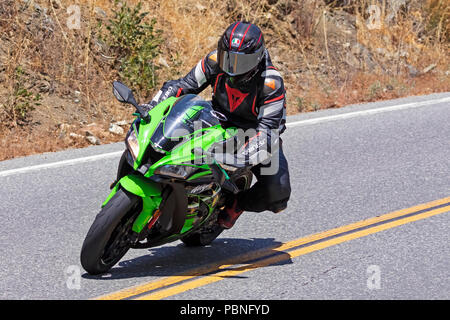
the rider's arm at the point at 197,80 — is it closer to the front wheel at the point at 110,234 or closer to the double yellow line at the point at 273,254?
the front wheel at the point at 110,234

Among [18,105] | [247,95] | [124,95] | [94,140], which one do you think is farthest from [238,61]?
[18,105]

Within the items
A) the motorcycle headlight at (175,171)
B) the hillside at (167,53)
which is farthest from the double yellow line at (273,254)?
the hillside at (167,53)

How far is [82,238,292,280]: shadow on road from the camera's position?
5441mm

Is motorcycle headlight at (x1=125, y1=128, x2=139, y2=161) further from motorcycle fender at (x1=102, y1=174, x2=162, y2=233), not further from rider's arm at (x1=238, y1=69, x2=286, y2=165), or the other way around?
rider's arm at (x1=238, y1=69, x2=286, y2=165)

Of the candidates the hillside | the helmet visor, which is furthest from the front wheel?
the hillside

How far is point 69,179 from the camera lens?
771 centimetres

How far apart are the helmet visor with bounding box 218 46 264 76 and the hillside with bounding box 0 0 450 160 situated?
4.13 meters

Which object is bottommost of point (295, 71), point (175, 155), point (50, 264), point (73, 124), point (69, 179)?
point (295, 71)

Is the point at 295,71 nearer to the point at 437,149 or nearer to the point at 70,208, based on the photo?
the point at 437,149

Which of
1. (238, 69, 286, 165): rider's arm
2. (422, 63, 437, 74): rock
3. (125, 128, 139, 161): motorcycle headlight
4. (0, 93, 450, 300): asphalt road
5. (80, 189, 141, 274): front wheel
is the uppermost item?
(125, 128, 139, 161): motorcycle headlight

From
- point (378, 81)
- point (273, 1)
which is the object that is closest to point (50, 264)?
point (378, 81)

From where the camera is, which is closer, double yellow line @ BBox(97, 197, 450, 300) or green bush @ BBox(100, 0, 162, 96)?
double yellow line @ BBox(97, 197, 450, 300)

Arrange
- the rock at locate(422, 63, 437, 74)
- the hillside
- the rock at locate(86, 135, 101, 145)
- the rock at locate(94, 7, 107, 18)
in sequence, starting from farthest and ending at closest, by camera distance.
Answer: the rock at locate(422, 63, 437, 74) → the rock at locate(94, 7, 107, 18) → the hillside → the rock at locate(86, 135, 101, 145)

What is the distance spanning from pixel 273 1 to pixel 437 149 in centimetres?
596
